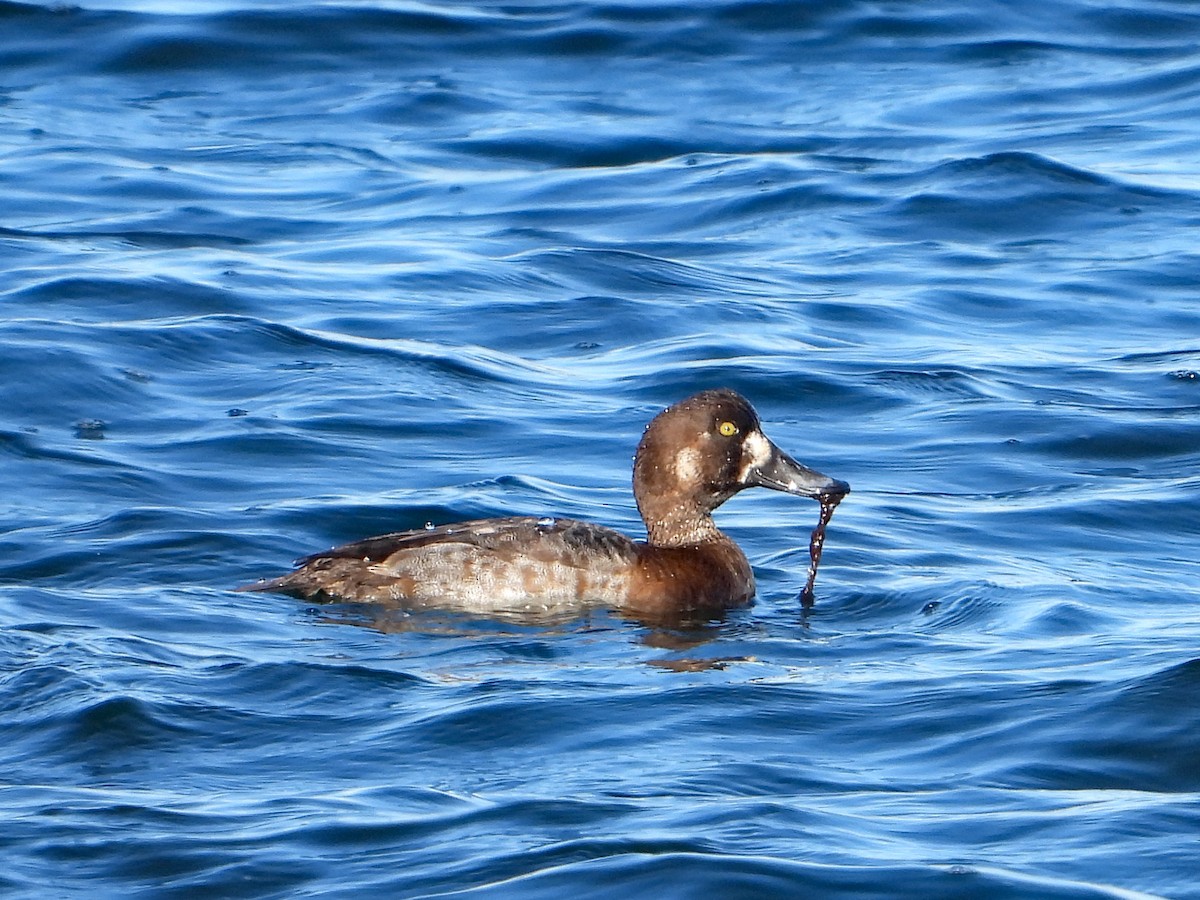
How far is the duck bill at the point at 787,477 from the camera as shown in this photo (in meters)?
9.11

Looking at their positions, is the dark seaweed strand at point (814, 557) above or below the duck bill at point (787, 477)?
below

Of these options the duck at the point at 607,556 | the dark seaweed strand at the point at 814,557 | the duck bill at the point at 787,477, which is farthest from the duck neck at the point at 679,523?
the dark seaweed strand at the point at 814,557

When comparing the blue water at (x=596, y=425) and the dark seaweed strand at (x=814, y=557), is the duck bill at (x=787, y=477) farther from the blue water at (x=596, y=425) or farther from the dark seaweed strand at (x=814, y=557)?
the blue water at (x=596, y=425)

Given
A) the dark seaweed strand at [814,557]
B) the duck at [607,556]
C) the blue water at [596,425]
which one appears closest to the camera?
the blue water at [596,425]

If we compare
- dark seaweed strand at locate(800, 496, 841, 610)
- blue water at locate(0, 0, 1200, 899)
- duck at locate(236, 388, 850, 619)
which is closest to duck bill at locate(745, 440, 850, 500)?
duck at locate(236, 388, 850, 619)

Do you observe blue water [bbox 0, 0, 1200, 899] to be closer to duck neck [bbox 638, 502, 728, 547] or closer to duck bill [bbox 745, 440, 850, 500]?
duck bill [bbox 745, 440, 850, 500]

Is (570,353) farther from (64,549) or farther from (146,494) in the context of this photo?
(64,549)

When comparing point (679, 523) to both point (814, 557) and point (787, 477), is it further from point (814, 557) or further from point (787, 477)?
point (814, 557)

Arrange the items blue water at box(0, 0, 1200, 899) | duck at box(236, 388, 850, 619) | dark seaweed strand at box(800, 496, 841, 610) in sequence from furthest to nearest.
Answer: dark seaweed strand at box(800, 496, 841, 610) < duck at box(236, 388, 850, 619) < blue water at box(0, 0, 1200, 899)

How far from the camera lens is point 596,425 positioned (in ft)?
A: 37.6

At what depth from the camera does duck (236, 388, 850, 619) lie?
8.45 meters

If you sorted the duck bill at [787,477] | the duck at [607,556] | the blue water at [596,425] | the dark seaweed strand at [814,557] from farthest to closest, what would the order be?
the duck bill at [787,477], the dark seaweed strand at [814,557], the duck at [607,556], the blue water at [596,425]

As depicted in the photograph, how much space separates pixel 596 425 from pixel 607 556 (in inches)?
116

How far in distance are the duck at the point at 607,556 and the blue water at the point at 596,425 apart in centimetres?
15
